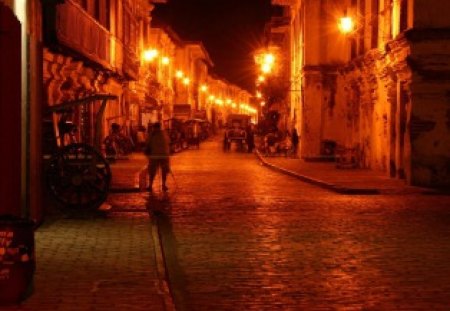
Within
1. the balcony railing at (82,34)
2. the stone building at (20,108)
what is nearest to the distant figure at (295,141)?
the balcony railing at (82,34)

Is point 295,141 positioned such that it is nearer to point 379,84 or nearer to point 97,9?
point 97,9

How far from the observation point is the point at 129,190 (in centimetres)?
2056

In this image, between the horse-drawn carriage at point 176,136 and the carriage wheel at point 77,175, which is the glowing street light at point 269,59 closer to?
the horse-drawn carriage at point 176,136

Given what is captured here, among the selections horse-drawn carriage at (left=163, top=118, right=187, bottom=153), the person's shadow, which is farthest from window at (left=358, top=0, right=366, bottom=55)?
horse-drawn carriage at (left=163, top=118, right=187, bottom=153)

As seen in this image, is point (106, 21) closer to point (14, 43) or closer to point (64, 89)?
point (64, 89)

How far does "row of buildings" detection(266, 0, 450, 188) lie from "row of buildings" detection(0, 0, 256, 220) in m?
8.89

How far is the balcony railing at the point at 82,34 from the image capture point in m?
20.9

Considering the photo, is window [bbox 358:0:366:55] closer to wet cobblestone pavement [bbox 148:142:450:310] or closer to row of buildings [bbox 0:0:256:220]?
row of buildings [bbox 0:0:256:220]

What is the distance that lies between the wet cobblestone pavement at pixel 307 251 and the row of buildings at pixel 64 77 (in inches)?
90.4

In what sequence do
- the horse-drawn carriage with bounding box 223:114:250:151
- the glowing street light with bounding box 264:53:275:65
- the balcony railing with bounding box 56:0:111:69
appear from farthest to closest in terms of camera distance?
1. the horse-drawn carriage with bounding box 223:114:250:151
2. the glowing street light with bounding box 264:53:275:65
3. the balcony railing with bounding box 56:0:111:69

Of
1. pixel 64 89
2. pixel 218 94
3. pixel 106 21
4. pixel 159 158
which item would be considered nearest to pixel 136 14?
pixel 106 21

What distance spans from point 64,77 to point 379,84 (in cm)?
1071

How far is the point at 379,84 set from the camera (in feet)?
91.7

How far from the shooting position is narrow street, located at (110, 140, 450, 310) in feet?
26.7
